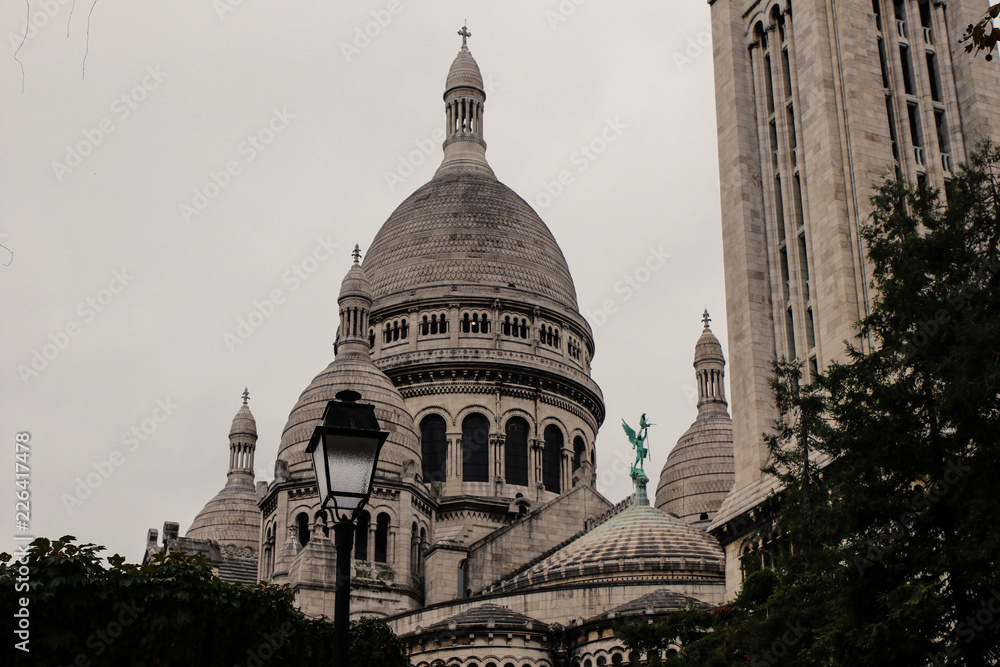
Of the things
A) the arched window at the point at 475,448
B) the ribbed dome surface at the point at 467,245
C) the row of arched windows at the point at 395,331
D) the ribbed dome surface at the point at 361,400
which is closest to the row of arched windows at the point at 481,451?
the arched window at the point at 475,448

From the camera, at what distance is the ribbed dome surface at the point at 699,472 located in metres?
65.7

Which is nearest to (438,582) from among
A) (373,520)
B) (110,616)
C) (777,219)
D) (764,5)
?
(373,520)

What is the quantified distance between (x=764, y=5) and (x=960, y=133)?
7.75 meters

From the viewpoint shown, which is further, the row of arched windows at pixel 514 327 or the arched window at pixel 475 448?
the row of arched windows at pixel 514 327

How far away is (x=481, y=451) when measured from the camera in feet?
216

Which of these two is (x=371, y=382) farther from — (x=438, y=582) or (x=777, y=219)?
(x=777, y=219)

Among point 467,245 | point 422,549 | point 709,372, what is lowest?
point 422,549

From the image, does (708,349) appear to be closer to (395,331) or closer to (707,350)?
(707,350)

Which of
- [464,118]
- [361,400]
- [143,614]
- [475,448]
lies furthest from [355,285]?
[143,614]

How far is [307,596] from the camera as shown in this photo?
4944cm

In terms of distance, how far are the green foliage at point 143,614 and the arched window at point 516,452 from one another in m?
46.7

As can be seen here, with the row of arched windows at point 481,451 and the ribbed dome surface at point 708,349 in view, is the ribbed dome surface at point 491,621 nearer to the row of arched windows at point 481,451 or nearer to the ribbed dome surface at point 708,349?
the row of arched windows at point 481,451

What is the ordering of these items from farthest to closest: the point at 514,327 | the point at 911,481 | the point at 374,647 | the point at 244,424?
the point at 244,424 < the point at 514,327 < the point at 911,481 < the point at 374,647

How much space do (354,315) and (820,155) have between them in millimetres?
26476
